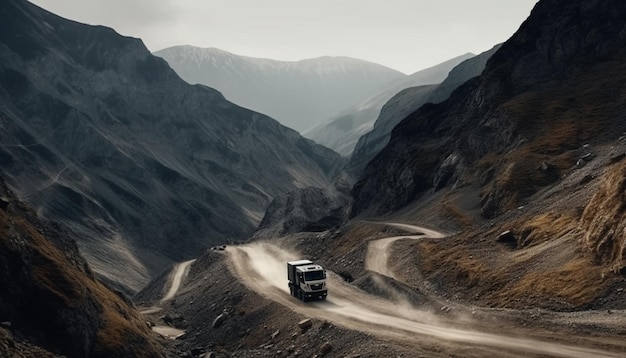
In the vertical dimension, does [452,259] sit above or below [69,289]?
below

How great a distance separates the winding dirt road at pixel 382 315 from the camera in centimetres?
3027

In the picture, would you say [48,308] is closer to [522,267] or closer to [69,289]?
[69,289]

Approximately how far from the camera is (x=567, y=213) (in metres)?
54.3

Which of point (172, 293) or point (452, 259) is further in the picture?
point (172, 293)

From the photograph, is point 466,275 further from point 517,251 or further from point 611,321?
point 611,321

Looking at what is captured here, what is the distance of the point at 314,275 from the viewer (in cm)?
4931

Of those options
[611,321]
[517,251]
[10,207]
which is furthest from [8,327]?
[517,251]

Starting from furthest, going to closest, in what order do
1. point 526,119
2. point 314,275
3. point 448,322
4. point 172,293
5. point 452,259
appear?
point 526,119, point 172,293, point 452,259, point 314,275, point 448,322

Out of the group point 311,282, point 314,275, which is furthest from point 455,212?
point 311,282

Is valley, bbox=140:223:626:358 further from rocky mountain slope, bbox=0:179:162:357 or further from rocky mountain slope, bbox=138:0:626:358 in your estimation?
rocky mountain slope, bbox=0:179:162:357

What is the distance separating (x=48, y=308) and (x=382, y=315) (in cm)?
2469

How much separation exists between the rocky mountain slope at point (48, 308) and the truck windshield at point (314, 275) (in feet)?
46.6

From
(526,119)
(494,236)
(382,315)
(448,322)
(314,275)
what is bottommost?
(494,236)

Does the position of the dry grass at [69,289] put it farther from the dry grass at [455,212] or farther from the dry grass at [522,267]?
the dry grass at [455,212]
